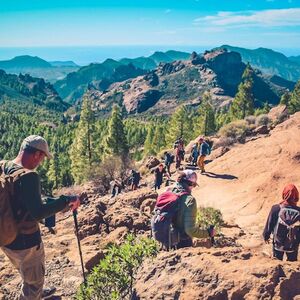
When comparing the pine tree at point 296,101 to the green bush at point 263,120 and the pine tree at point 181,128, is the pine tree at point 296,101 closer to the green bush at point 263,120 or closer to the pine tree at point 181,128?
the pine tree at point 181,128

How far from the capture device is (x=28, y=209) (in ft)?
14.9

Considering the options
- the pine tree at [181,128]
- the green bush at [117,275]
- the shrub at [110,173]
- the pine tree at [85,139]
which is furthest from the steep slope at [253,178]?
the pine tree at [181,128]

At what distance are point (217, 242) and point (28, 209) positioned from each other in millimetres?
5428

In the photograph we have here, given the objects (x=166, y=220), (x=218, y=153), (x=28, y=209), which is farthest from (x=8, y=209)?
(x=218, y=153)

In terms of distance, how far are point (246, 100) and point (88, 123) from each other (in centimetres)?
2430

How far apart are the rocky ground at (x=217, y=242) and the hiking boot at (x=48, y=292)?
13cm

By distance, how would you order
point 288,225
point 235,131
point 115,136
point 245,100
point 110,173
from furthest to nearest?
point 245,100 < point 115,136 < point 235,131 < point 110,173 < point 288,225

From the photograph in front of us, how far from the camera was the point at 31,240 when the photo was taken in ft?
16.1

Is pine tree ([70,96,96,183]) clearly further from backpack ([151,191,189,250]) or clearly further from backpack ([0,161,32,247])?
backpack ([0,161,32,247])

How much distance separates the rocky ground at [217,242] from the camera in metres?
5.00

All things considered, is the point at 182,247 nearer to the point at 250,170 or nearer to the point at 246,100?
the point at 250,170

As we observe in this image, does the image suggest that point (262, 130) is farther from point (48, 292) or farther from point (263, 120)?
point (48, 292)

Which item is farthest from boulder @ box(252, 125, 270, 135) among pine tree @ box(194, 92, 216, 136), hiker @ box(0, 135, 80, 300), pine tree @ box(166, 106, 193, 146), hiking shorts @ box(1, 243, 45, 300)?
hiking shorts @ box(1, 243, 45, 300)

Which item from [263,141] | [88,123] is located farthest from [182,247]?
[88,123]
